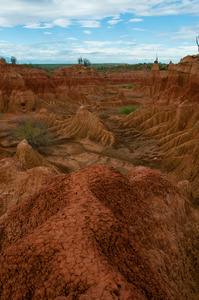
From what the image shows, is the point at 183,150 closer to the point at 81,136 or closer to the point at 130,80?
the point at 81,136

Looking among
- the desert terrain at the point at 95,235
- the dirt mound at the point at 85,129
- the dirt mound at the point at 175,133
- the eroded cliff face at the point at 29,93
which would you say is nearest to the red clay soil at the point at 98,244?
the desert terrain at the point at 95,235

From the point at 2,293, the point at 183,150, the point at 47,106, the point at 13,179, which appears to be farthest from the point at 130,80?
the point at 2,293

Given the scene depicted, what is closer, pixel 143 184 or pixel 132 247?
pixel 132 247

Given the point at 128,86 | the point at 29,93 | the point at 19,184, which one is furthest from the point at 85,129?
the point at 128,86

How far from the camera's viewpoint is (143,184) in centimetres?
559

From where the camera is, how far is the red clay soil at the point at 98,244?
2.66 meters

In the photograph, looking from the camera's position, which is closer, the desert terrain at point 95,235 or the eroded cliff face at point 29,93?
the desert terrain at point 95,235

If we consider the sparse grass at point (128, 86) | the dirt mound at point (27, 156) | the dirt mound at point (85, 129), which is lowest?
the dirt mound at point (85, 129)

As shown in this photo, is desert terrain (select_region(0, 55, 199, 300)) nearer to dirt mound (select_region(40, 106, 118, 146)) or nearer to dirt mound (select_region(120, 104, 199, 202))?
dirt mound (select_region(120, 104, 199, 202))

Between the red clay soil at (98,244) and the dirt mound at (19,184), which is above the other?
the red clay soil at (98,244)

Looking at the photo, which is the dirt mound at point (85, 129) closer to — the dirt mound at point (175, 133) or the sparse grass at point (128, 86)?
the dirt mound at point (175, 133)

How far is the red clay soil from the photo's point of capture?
2.66 meters

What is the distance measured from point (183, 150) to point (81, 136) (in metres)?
11.7

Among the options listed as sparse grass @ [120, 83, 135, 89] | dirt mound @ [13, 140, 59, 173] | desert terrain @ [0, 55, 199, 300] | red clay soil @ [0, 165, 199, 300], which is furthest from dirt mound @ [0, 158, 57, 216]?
sparse grass @ [120, 83, 135, 89]
